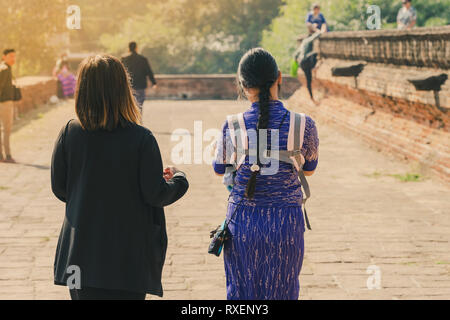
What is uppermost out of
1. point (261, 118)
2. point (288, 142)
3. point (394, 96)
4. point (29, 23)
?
point (261, 118)

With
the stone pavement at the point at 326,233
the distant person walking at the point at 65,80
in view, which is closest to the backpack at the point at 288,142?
the stone pavement at the point at 326,233

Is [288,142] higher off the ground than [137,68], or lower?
higher

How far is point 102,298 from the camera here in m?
3.32

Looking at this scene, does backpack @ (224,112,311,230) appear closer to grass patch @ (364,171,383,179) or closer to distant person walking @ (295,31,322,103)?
grass patch @ (364,171,383,179)

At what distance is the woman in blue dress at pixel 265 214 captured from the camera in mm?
3371

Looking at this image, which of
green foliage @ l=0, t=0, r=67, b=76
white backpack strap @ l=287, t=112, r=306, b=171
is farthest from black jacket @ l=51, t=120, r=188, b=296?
green foliage @ l=0, t=0, r=67, b=76

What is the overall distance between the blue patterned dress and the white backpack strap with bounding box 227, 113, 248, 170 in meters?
0.02

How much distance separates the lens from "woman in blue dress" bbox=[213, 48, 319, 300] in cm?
337

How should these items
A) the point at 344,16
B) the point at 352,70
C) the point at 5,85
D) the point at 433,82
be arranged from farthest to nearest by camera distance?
the point at 344,16
the point at 352,70
the point at 5,85
the point at 433,82

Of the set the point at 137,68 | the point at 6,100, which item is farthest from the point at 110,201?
the point at 137,68

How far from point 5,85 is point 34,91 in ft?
32.8

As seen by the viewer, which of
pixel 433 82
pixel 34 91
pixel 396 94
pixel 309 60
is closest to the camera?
pixel 433 82

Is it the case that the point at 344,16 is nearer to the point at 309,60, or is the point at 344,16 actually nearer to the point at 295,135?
the point at 309,60

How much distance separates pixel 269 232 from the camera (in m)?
3.38
